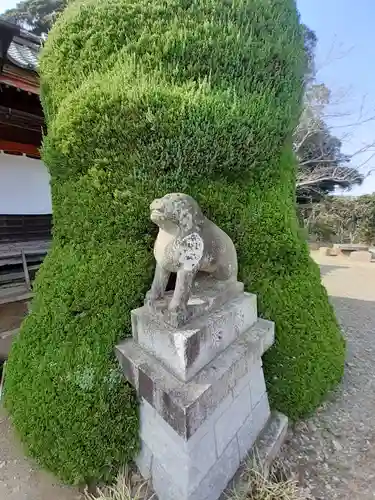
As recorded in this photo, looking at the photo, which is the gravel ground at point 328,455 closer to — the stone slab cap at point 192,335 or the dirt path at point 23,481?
the dirt path at point 23,481

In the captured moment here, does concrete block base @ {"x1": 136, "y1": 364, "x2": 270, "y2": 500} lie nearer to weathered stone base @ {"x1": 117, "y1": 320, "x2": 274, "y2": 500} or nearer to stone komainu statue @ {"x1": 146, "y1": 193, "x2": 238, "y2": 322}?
weathered stone base @ {"x1": 117, "y1": 320, "x2": 274, "y2": 500}

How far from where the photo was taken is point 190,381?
1.67 metres

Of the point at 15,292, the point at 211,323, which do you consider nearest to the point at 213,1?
the point at 211,323

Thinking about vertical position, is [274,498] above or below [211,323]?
below

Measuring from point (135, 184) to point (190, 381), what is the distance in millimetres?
1385

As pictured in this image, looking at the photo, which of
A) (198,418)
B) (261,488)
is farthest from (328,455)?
(198,418)

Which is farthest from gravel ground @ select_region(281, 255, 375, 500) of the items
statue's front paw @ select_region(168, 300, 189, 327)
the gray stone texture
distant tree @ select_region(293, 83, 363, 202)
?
distant tree @ select_region(293, 83, 363, 202)

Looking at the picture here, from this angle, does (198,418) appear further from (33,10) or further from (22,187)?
(33,10)

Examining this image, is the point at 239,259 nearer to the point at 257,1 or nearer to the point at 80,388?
the point at 80,388

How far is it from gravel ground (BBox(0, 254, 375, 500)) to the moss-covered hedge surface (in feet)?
0.70

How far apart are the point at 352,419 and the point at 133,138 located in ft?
9.40

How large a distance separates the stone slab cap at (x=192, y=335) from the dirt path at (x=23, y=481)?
1188 mm

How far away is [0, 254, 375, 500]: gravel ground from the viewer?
2.09 meters

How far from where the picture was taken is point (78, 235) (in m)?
2.42
